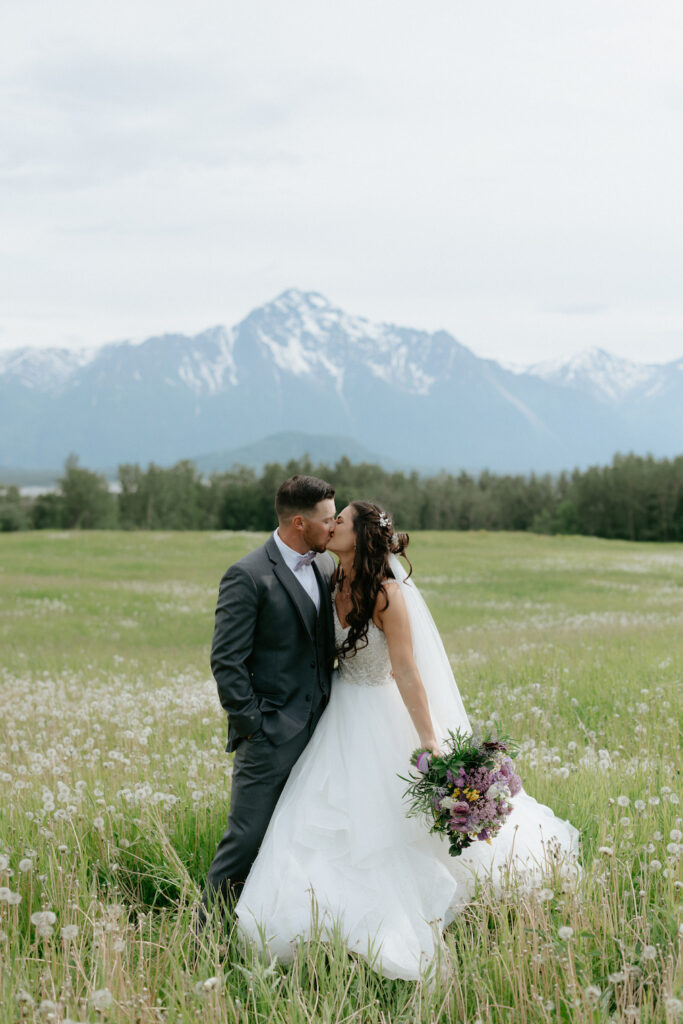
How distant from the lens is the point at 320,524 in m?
5.66

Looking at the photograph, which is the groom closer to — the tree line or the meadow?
the meadow

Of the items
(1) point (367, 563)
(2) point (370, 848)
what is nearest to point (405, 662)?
(1) point (367, 563)

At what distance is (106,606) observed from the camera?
2712cm

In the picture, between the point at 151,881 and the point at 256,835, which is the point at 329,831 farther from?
the point at 151,881

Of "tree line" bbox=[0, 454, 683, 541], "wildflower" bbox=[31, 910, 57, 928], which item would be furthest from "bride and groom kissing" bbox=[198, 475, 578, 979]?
"tree line" bbox=[0, 454, 683, 541]

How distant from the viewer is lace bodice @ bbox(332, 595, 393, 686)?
583 cm

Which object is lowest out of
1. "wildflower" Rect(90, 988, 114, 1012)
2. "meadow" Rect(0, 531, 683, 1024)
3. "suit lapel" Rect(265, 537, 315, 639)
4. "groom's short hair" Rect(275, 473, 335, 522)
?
"meadow" Rect(0, 531, 683, 1024)

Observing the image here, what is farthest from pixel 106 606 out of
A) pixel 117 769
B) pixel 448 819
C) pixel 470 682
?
pixel 448 819

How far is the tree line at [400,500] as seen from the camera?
109500mm

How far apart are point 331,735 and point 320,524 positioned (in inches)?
58.5

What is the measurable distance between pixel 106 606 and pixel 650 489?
93.8 m

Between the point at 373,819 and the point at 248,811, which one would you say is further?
the point at 248,811

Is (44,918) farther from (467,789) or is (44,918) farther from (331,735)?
(467,789)

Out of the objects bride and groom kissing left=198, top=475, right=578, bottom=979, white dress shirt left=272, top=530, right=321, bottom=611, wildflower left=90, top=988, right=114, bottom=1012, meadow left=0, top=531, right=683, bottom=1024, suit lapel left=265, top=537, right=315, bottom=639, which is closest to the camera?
wildflower left=90, top=988, right=114, bottom=1012
